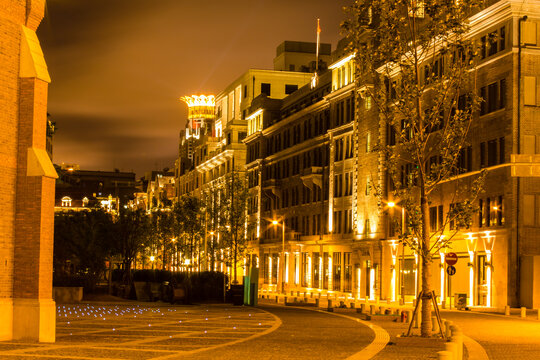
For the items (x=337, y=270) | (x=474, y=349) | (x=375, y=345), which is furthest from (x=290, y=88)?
Answer: (x=474, y=349)

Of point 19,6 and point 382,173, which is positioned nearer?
point 19,6

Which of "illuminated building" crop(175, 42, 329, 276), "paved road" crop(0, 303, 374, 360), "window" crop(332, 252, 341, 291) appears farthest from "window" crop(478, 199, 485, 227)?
"illuminated building" crop(175, 42, 329, 276)

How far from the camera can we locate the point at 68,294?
49688mm

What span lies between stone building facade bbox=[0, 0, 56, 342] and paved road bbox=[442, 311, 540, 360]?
40.4ft

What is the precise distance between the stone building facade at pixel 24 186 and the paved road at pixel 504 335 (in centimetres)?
1231

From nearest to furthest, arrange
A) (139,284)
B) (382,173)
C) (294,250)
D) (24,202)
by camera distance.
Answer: (24,202) → (139,284) → (382,173) → (294,250)

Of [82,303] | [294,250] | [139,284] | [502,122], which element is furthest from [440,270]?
[294,250]

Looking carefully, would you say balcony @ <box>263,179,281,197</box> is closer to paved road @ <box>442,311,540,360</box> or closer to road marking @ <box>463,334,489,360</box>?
paved road @ <box>442,311,540,360</box>

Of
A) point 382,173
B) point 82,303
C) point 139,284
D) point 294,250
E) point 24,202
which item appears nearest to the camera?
point 24,202

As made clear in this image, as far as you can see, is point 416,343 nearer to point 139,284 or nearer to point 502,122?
point 502,122

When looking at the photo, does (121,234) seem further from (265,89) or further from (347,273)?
(265,89)

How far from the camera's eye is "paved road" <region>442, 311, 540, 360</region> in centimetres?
2308

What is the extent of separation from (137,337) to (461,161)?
35672 mm

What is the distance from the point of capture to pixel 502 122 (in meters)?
51.7
